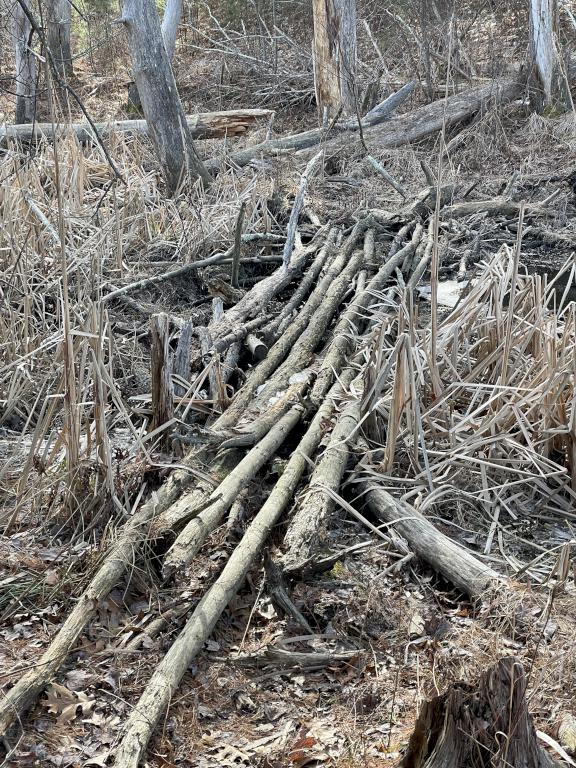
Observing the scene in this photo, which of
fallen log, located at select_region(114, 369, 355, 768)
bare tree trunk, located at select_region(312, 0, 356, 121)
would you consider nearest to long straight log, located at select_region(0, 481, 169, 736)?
fallen log, located at select_region(114, 369, 355, 768)

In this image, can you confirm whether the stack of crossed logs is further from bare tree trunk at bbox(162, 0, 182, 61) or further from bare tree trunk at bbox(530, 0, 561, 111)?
bare tree trunk at bbox(162, 0, 182, 61)

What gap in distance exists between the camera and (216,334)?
5.33 m

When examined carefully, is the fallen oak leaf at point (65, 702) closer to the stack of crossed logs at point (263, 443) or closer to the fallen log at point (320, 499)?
the stack of crossed logs at point (263, 443)

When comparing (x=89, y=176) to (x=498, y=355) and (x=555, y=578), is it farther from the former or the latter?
(x=555, y=578)

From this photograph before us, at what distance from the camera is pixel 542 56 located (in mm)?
11914

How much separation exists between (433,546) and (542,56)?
10274mm

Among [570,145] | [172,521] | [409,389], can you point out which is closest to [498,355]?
[409,389]

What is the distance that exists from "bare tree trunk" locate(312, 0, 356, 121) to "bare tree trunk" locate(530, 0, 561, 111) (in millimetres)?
2518

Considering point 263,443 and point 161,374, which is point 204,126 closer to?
point 161,374

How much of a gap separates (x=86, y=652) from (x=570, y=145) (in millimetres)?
9182

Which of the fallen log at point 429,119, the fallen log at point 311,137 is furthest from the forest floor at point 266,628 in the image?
the fallen log at point 429,119

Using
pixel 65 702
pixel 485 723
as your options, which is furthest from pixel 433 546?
pixel 65 702

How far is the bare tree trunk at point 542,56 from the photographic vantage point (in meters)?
11.9

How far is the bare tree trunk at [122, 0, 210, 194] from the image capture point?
26.4 ft
